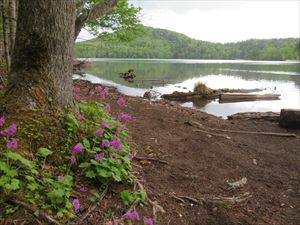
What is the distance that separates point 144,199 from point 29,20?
2.89 m

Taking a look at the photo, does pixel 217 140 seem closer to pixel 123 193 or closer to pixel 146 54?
pixel 123 193

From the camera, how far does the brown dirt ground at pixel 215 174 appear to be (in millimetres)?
3834

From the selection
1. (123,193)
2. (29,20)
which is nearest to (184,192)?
(123,193)

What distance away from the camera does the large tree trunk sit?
11.8 ft

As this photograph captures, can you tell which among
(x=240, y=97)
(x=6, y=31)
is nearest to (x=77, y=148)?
(x=6, y=31)

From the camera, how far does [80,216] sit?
2.88 m

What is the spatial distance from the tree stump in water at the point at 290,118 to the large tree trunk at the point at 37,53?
8921mm

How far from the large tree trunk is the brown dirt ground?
173 centimetres

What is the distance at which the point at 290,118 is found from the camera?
9859 millimetres

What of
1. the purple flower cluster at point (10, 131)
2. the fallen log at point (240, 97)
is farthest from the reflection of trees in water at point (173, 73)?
the purple flower cluster at point (10, 131)

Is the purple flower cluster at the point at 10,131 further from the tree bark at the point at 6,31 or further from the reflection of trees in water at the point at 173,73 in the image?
the reflection of trees in water at the point at 173,73

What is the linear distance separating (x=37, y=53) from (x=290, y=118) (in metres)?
9.27

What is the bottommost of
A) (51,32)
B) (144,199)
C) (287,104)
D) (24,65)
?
(287,104)

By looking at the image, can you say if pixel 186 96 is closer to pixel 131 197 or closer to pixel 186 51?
pixel 131 197
